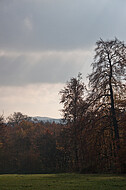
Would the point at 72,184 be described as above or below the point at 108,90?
below

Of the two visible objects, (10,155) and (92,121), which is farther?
(10,155)

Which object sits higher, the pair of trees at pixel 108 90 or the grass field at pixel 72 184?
the pair of trees at pixel 108 90

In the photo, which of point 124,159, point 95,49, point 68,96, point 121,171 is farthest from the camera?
point 68,96

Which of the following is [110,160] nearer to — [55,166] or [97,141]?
[97,141]

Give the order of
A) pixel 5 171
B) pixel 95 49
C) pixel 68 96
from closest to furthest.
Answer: pixel 95 49 < pixel 68 96 < pixel 5 171

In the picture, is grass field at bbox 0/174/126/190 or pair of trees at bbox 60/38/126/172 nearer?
grass field at bbox 0/174/126/190

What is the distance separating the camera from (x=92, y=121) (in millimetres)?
23672

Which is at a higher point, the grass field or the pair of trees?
the pair of trees

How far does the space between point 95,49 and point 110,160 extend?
11.7m

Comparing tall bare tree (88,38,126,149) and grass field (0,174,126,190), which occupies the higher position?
tall bare tree (88,38,126,149)

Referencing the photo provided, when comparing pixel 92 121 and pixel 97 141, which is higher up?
pixel 92 121

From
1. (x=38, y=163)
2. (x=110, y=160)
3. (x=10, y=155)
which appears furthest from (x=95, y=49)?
(x=10, y=155)

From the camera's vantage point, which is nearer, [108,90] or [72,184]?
[72,184]

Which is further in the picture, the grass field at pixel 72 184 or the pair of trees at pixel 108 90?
the pair of trees at pixel 108 90
